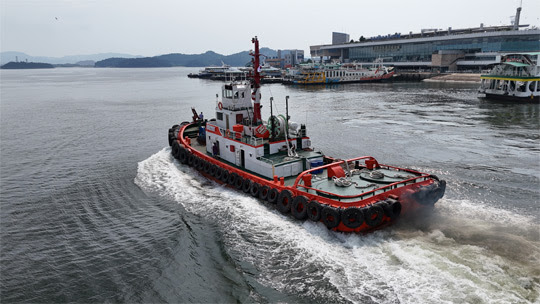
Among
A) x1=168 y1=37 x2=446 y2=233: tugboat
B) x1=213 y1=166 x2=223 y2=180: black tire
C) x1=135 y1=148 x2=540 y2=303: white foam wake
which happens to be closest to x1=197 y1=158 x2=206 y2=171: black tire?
x1=168 y1=37 x2=446 y2=233: tugboat

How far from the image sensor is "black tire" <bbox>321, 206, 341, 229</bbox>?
43.7 feet

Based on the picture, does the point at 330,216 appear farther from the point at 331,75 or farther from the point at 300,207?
the point at 331,75

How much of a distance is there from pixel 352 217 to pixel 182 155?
48.3 ft

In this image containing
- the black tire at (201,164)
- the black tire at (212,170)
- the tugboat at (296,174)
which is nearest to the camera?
the tugboat at (296,174)

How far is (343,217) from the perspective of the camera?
13133 millimetres

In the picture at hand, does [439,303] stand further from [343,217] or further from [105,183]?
[105,183]

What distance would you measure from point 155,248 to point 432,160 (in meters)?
17.9

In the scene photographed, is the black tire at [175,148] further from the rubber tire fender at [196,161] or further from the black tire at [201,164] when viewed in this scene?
the black tire at [201,164]

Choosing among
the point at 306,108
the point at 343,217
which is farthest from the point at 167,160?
the point at 306,108

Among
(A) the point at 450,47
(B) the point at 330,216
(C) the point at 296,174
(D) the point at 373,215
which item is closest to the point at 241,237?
(B) the point at 330,216

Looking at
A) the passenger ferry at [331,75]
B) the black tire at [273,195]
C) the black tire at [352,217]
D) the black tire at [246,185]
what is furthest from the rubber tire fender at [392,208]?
the passenger ferry at [331,75]

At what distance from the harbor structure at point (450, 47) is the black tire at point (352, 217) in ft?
286

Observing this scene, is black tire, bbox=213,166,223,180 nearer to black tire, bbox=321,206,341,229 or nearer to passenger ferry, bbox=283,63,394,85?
black tire, bbox=321,206,341,229

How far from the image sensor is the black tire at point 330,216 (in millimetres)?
13320
